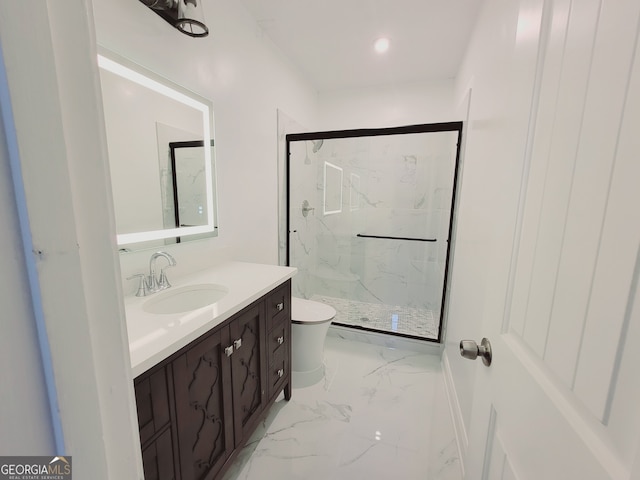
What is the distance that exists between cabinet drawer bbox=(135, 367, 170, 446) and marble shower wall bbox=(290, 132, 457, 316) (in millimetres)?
1801

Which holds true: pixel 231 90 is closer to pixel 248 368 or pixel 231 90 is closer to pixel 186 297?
pixel 186 297

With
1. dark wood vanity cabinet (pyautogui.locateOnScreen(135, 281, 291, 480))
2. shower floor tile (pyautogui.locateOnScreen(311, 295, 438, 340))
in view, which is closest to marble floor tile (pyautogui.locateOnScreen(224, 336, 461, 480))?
dark wood vanity cabinet (pyautogui.locateOnScreen(135, 281, 291, 480))

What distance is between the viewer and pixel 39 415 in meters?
Answer: 0.29

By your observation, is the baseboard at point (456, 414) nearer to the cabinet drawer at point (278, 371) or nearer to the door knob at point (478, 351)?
the door knob at point (478, 351)

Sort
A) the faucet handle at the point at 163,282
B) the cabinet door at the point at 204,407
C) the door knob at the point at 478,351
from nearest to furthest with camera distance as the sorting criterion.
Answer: the door knob at the point at 478,351 < the cabinet door at the point at 204,407 < the faucet handle at the point at 163,282

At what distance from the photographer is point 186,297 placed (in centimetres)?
129

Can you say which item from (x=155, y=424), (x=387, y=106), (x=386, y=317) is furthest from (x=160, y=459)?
(x=387, y=106)

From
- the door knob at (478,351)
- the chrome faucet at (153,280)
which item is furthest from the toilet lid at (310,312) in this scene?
the door knob at (478,351)

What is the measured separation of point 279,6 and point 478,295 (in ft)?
6.56

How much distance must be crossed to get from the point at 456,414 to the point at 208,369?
1399mm

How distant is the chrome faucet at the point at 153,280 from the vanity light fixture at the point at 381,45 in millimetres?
2008

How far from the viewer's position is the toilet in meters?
1.82

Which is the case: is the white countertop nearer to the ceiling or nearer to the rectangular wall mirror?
the rectangular wall mirror

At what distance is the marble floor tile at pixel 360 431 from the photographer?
50.6 inches
